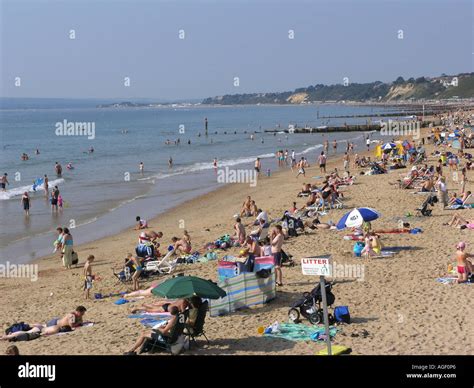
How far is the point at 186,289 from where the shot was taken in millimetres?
8914

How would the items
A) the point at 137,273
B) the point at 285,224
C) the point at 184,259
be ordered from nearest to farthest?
1. the point at 137,273
2. the point at 184,259
3. the point at 285,224

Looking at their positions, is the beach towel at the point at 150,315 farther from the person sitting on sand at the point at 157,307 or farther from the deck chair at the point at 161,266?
the deck chair at the point at 161,266

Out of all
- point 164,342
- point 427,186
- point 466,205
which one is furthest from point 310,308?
point 427,186

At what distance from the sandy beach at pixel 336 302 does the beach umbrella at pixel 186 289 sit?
2.30 ft

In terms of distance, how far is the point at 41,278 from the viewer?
48.3 feet

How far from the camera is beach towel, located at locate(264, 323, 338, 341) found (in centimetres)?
885

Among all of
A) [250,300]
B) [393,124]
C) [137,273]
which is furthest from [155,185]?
[393,124]

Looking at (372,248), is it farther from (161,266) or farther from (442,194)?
(442,194)

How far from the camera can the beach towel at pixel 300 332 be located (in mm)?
8852
